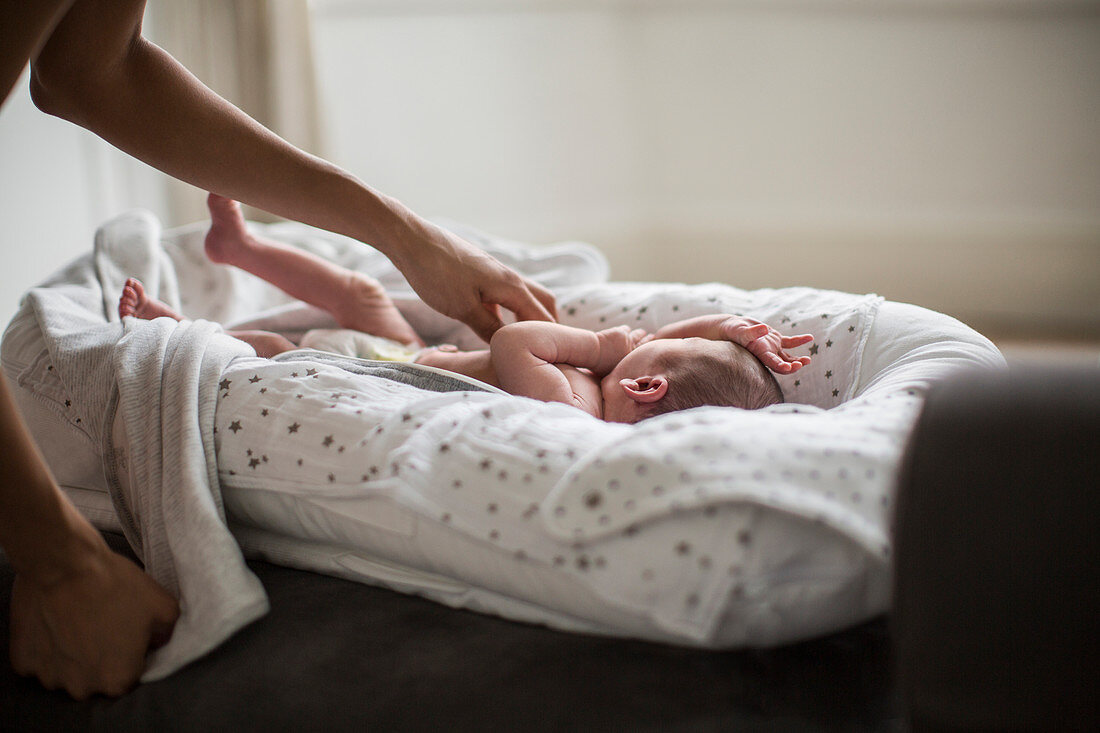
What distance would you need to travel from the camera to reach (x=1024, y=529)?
1.90 ft

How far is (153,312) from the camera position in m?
1.28

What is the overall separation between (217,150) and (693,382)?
2.09ft

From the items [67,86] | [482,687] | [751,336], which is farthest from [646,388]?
[67,86]

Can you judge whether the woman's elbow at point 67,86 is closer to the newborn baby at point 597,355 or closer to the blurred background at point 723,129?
the newborn baby at point 597,355

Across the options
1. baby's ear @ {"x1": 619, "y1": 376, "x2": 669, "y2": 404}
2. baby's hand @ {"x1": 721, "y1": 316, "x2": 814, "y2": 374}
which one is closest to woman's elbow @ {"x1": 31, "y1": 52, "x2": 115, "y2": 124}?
baby's ear @ {"x1": 619, "y1": 376, "x2": 669, "y2": 404}

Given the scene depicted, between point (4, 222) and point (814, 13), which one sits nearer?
point (4, 222)

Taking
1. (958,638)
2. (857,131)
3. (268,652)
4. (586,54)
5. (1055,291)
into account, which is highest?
(586,54)

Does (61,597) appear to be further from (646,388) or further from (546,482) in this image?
(646,388)

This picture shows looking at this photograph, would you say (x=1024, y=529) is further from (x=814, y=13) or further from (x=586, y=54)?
(x=586, y=54)

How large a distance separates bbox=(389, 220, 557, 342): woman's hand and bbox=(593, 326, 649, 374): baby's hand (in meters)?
0.09

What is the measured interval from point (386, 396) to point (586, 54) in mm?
2284

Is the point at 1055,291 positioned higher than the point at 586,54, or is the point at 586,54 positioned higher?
the point at 586,54

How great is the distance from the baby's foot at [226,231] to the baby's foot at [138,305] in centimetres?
15

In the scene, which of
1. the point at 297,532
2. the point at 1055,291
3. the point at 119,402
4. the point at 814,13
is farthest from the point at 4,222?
the point at 1055,291
